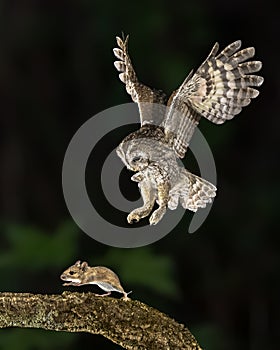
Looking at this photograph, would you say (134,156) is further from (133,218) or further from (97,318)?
(97,318)

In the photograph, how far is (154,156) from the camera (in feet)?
3.55

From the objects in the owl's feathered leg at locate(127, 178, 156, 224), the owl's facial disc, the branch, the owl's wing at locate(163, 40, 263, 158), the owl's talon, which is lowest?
the branch

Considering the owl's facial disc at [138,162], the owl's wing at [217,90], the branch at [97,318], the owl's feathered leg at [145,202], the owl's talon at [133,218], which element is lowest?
the branch at [97,318]

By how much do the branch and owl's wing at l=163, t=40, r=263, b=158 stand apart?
21 cm

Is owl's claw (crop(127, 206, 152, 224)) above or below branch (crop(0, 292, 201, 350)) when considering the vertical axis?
above

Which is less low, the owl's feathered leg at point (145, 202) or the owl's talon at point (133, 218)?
the owl's feathered leg at point (145, 202)

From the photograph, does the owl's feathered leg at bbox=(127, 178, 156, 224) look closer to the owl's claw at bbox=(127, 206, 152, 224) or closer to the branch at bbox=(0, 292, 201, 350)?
the owl's claw at bbox=(127, 206, 152, 224)

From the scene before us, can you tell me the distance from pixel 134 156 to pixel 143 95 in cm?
9

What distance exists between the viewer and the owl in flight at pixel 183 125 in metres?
1.08

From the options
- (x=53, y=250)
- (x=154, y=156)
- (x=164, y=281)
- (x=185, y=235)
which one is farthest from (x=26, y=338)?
(x=154, y=156)

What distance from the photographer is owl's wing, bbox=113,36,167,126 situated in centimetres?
110

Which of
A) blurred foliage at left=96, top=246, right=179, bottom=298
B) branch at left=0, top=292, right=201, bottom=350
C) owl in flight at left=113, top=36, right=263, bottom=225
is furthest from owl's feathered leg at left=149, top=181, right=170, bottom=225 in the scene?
blurred foliage at left=96, top=246, right=179, bottom=298

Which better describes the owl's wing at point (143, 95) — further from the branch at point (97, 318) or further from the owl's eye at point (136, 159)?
the branch at point (97, 318)

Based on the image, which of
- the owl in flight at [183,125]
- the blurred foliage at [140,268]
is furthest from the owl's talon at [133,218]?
the blurred foliage at [140,268]
